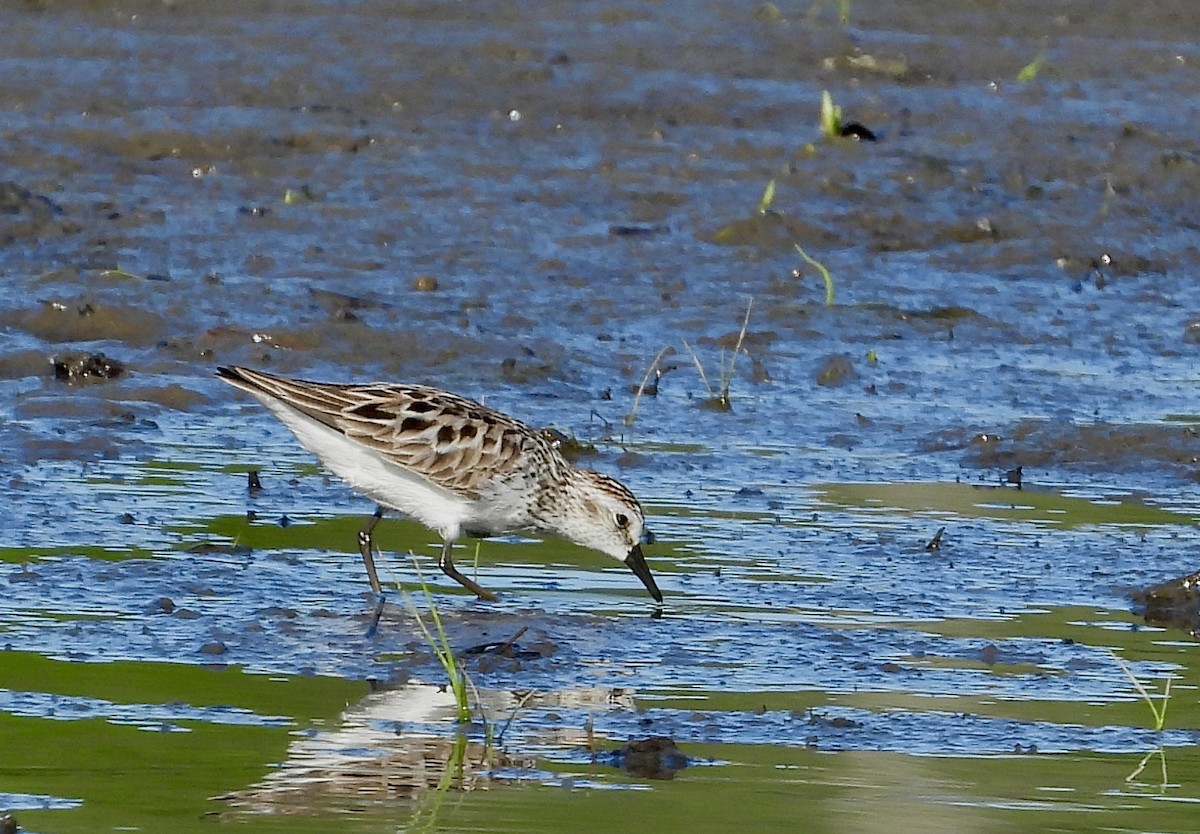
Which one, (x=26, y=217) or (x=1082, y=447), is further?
(x=26, y=217)

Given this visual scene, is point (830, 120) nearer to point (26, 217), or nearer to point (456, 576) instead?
point (26, 217)

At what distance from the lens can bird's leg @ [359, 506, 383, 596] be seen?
7.71 meters

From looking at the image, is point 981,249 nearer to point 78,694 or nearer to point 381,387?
point 381,387

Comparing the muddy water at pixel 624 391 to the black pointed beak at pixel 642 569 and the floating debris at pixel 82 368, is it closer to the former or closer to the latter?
the floating debris at pixel 82 368

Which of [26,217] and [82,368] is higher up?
[26,217]

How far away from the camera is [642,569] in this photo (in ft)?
25.6

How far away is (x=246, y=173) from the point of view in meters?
14.6

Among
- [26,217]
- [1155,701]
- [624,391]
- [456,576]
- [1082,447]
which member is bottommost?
[1155,701]

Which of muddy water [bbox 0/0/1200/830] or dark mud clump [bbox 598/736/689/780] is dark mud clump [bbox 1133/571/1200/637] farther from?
dark mud clump [bbox 598/736/689/780]

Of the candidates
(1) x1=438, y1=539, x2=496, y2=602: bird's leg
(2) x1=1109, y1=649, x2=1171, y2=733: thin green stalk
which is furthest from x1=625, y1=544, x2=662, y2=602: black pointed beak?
(2) x1=1109, y1=649, x2=1171, y2=733: thin green stalk

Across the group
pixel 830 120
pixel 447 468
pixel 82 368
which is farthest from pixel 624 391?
pixel 830 120

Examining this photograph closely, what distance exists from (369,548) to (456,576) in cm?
30

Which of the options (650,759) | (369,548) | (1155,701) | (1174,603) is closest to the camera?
(650,759)

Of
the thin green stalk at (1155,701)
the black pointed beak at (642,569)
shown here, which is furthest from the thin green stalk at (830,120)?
the thin green stalk at (1155,701)
